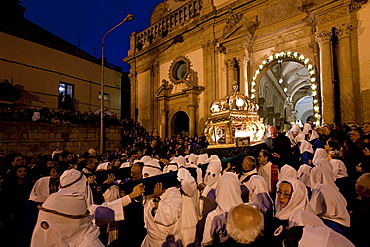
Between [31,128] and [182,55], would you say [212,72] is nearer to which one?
[182,55]

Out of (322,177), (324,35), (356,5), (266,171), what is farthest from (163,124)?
(322,177)

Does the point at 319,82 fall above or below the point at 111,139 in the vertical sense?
above

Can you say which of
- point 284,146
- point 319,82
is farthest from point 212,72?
point 284,146

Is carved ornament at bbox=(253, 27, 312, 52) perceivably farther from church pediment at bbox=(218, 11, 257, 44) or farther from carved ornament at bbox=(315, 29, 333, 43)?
carved ornament at bbox=(315, 29, 333, 43)

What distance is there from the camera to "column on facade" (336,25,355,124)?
10078 mm

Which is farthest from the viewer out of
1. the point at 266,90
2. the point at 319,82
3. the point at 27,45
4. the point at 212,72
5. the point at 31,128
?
the point at 27,45

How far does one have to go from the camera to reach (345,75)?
10.3 m

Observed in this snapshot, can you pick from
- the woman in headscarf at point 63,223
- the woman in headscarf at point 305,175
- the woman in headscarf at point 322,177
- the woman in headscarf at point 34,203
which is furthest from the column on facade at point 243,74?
the woman in headscarf at point 63,223

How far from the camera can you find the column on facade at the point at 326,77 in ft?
34.4

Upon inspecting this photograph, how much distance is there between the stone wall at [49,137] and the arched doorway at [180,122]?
15.3ft

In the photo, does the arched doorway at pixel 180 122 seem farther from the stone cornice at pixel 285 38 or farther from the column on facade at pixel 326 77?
the column on facade at pixel 326 77

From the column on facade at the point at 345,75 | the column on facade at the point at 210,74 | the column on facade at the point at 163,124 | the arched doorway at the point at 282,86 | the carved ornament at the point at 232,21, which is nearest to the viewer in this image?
the column on facade at the point at 345,75

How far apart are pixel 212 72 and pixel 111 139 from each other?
26.4 feet

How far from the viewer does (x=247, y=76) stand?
1388 centimetres
